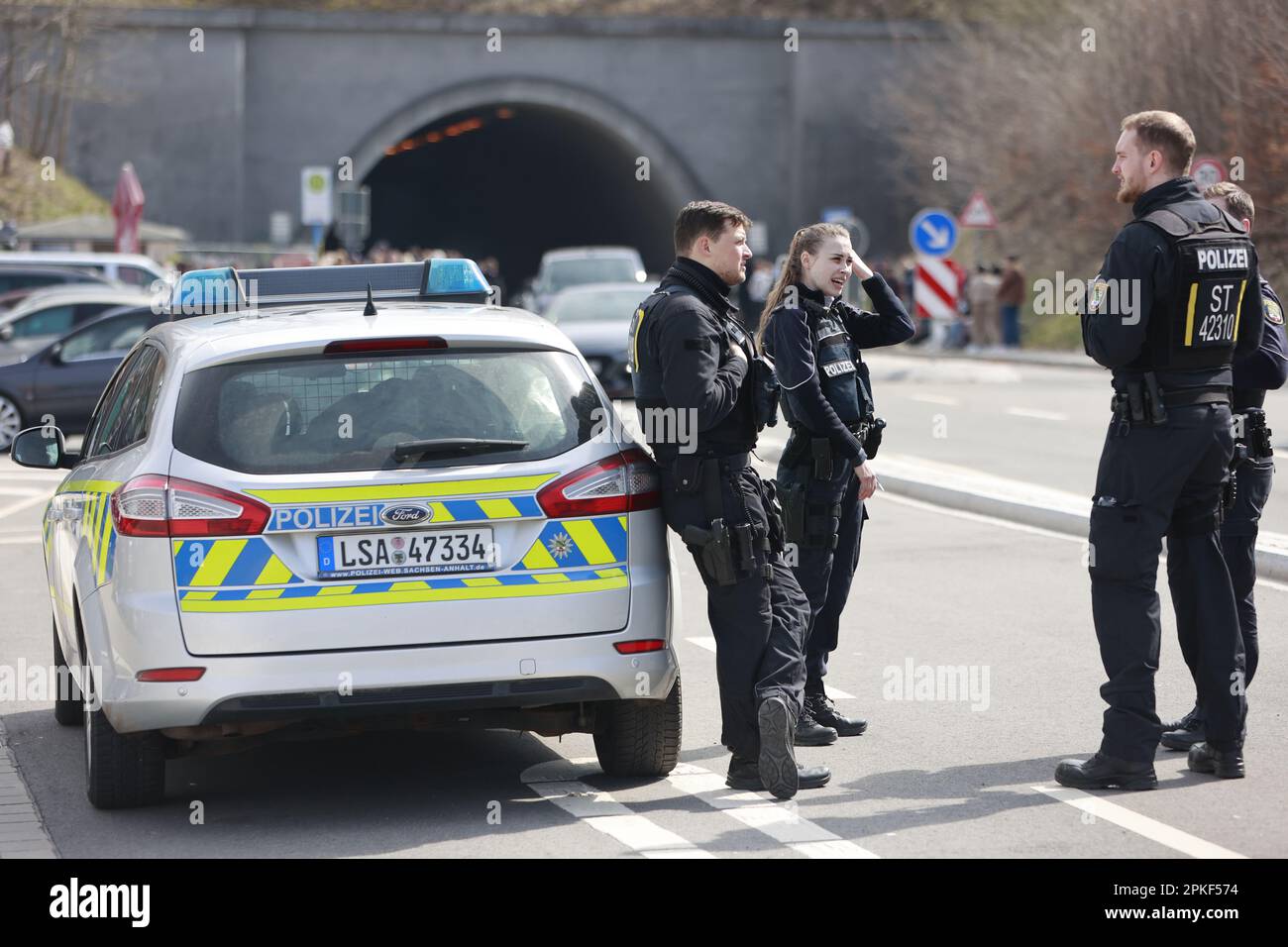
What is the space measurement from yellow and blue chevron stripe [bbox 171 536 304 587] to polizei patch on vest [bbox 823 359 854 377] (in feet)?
7.40

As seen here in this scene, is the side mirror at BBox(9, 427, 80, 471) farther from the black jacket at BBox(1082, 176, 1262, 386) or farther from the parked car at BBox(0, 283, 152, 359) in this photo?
the parked car at BBox(0, 283, 152, 359)

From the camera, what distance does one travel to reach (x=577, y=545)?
5.95 metres

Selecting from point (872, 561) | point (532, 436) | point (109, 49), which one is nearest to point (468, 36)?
point (109, 49)

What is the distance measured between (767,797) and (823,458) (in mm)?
1282

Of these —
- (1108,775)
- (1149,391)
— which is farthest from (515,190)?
(1108,775)

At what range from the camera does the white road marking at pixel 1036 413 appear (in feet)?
69.7

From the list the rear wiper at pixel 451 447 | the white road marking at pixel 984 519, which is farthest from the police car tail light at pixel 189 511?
the white road marking at pixel 984 519

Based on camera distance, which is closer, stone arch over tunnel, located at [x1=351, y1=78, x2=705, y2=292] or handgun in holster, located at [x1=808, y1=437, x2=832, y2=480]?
handgun in holster, located at [x1=808, y1=437, x2=832, y2=480]

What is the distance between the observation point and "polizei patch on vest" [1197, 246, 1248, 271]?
20.0ft

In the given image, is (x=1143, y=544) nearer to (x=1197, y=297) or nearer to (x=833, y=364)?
(x=1197, y=297)

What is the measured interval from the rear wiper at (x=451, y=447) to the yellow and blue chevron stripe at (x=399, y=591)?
1.28ft

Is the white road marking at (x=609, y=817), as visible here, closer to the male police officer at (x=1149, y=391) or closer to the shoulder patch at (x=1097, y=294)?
the male police officer at (x=1149, y=391)

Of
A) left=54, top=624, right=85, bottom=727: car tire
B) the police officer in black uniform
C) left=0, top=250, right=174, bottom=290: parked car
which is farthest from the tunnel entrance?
the police officer in black uniform
